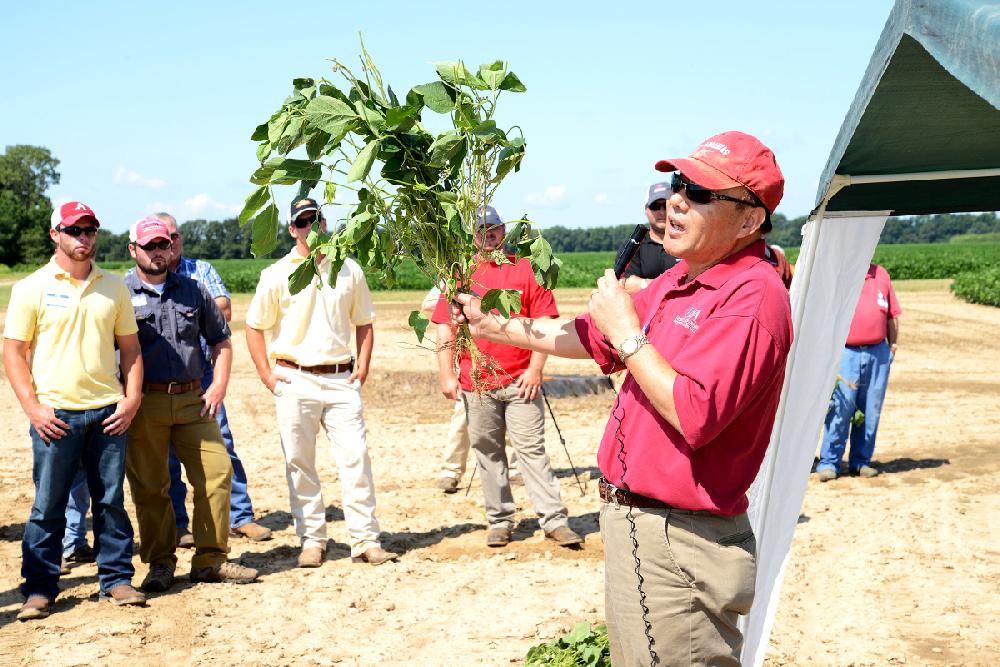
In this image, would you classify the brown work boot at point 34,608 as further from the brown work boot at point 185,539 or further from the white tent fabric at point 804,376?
the white tent fabric at point 804,376

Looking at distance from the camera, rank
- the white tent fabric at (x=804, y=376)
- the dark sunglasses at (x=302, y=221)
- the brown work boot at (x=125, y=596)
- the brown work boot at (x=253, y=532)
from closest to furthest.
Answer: the white tent fabric at (x=804, y=376) → the brown work boot at (x=125, y=596) → the dark sunglasses at (x=302, y=221) → the brown work boot at (x=253, y=532)

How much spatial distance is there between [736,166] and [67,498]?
15.3 ft

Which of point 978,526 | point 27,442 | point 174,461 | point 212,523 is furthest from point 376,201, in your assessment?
point 27,442

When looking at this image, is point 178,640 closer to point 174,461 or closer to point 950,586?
point 174,461

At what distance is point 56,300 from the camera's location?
18.7 ft

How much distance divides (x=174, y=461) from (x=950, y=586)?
5.40 m

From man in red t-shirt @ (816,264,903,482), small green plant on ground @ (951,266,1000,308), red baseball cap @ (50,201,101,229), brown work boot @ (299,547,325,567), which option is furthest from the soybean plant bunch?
small green plant on ground @ (951,266,1000,308)

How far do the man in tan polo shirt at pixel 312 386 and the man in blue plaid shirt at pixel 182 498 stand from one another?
1.55 ft

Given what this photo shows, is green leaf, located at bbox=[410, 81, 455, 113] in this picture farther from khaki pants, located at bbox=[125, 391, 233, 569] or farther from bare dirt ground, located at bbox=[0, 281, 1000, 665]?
khaki pants, located at bbox=[125, 391, 233, 569]

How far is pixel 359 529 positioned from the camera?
6.78m

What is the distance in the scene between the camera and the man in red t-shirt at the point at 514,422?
676 cm

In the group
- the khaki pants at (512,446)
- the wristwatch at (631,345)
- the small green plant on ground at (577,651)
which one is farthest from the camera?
the khaki pants at (512,446)

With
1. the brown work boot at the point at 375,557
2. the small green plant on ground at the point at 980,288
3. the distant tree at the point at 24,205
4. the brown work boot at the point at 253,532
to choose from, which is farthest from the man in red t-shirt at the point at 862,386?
the distant tree at the point at 24,205

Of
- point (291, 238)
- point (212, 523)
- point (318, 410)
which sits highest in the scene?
point (291, 238)
